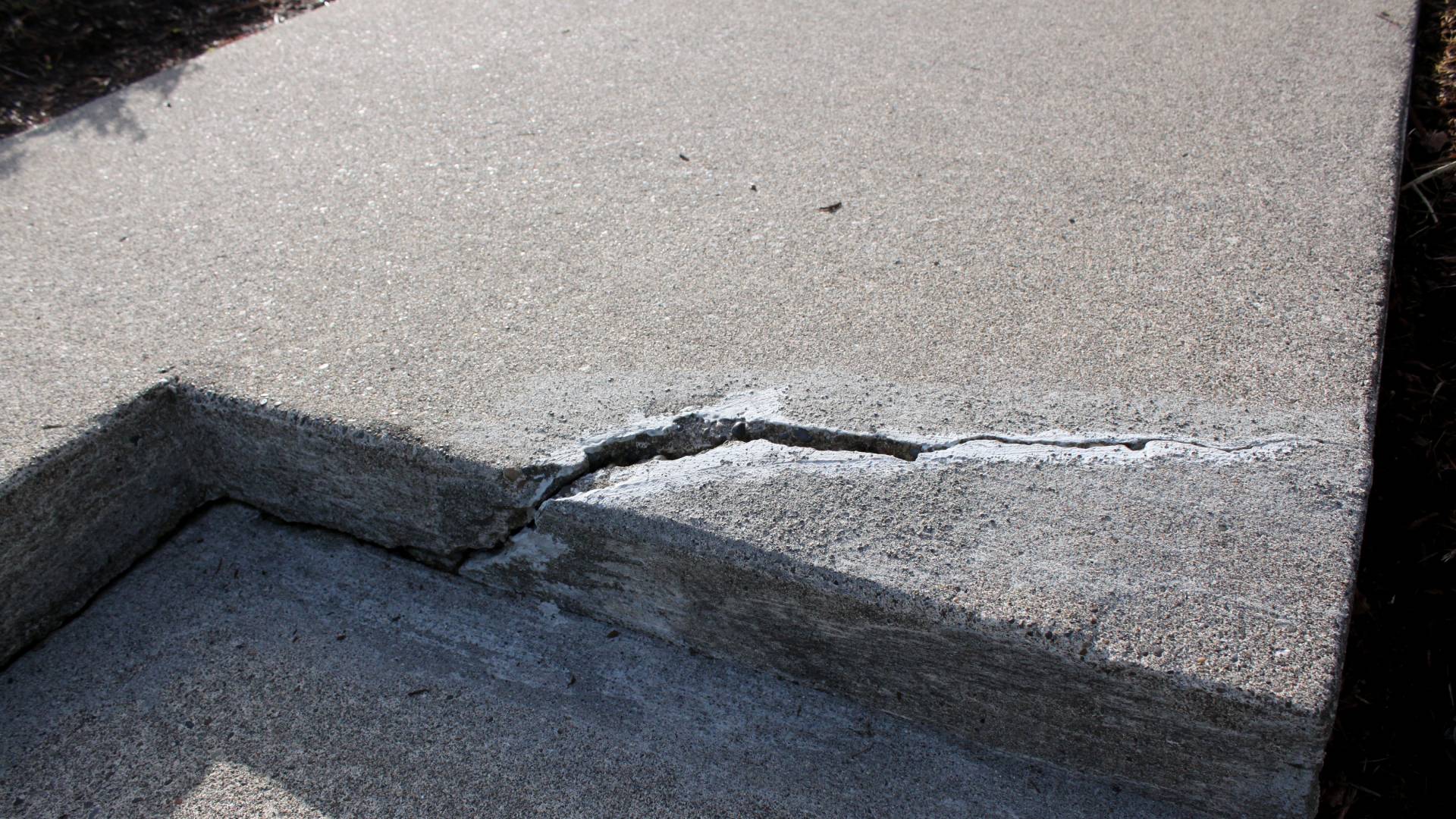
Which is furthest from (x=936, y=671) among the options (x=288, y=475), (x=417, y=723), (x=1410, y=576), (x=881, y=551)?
(x=288, y=475)

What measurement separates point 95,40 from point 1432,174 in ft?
13.3

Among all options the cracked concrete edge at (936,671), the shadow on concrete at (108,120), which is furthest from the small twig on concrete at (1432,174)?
the shadow on concrete at (108,120)

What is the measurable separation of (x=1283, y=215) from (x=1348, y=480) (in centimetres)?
85

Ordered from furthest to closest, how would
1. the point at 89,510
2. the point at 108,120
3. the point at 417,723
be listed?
the point at 108,120
the point at 89,510
the point at 417,723

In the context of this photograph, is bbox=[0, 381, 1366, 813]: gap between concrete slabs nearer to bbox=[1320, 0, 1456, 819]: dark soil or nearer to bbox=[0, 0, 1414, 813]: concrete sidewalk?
bbox=[0, 0, 1414, 813]: concrete sidewalk

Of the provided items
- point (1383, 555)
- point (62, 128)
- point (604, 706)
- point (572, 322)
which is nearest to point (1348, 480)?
point (1383, 555)

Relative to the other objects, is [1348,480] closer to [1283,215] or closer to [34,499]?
[1283,215]

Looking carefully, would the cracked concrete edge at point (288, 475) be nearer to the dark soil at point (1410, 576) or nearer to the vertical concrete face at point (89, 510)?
the vertical concrete face at point (89, 510)

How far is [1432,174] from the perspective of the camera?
8.24 feet

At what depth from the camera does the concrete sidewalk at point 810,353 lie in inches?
56.1

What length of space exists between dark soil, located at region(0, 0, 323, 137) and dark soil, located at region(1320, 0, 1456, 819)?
3.64 m

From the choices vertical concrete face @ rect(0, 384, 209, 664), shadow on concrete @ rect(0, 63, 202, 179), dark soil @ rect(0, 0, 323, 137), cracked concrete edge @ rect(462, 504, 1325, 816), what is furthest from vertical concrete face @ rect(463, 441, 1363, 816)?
dark soil @ rect(0, 0, 323, 137)

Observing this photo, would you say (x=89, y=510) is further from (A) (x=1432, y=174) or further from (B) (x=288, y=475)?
(A) (x=1432, y=174)

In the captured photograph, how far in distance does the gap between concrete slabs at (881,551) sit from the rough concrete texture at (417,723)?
53mm
